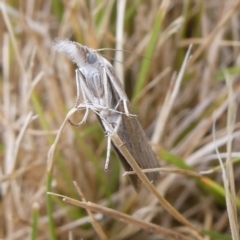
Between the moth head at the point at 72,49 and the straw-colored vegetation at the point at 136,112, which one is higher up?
the moth head at the point at 72,49

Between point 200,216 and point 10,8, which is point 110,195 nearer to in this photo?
point 200,216

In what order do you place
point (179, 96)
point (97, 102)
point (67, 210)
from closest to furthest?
point (97, 102)
point (67, 210)
point (179, 96)

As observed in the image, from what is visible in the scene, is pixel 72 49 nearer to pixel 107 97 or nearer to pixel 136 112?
pixel 107 97

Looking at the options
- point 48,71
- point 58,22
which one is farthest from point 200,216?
point 58,22

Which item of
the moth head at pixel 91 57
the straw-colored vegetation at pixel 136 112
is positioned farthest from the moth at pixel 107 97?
the straw-colored vegetation at pixel 136 112

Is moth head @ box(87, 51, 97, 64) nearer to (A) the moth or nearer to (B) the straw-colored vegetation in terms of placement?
(A) the moth

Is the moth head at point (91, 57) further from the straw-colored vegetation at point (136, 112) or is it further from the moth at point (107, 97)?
the straw-colored vegetation at point (136, 112)
